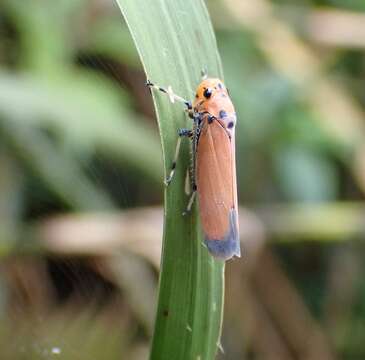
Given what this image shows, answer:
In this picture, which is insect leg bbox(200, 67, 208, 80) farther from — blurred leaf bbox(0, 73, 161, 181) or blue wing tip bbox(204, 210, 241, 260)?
blurred leaf bbox(0, 73, 161, 181)

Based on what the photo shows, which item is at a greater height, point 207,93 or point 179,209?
point 207,93

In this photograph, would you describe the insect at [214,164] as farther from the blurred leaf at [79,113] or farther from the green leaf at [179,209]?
the blurred leaf at [79,113]

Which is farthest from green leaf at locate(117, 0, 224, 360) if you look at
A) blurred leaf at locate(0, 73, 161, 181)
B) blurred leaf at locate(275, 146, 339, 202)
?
blurred leaf at locate(275, 146, 339, 202)

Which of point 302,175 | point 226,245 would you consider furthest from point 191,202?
point 302,175

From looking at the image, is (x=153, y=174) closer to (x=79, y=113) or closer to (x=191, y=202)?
(x=79, y=113)

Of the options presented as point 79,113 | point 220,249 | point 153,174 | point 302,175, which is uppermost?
point 302,175

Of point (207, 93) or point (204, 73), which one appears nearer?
point (204, 73)
